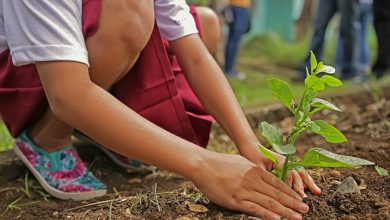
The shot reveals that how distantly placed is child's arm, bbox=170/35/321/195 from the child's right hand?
28 cm

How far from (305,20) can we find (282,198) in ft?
25.7

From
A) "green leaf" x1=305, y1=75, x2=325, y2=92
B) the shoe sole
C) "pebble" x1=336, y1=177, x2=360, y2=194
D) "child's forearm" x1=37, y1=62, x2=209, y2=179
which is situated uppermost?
"green leaf" x1=305, y1=75, x2=325, y2=92

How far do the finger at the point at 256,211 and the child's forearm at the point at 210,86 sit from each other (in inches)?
13.8

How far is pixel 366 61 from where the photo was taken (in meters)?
5.19

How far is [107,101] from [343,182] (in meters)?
0.60

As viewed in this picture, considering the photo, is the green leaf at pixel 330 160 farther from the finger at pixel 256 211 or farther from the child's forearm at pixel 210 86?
the child's forearm at pixel 210 86

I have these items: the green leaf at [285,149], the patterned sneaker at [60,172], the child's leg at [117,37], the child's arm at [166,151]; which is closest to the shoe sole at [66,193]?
the patterned sneaker at [60,172]

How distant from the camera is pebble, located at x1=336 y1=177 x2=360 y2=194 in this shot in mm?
1284

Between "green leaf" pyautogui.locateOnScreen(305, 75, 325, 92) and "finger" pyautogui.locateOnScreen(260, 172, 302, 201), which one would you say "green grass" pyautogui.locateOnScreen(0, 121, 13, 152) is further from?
"green leaf" pyautogui.locateOnScreen(305, 75, 325, 92)

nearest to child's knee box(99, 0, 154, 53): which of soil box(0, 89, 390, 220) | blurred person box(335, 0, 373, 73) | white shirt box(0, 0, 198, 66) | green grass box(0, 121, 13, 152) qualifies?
white shirt box(0, 0, 198, 66)

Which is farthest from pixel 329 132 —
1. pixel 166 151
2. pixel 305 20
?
pixel 305 20

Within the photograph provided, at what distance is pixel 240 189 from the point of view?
1178 mm

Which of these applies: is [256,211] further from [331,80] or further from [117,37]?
[117,37]

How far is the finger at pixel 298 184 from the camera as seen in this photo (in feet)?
4.23
